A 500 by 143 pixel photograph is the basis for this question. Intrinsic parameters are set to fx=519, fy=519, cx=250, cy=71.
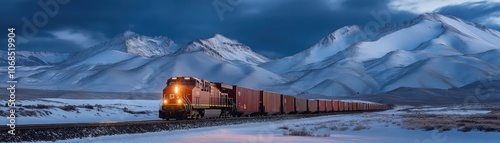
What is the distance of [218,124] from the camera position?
3456 cm

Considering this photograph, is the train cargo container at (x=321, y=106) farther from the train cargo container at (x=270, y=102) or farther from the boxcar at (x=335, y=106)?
the train cargo container at (x=270, y=102)

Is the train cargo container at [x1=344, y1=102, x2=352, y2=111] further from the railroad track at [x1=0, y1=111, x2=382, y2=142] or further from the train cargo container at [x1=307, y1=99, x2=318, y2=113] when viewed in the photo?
the railroad track at [x1=0, y1=111, x2=382, y2=142]

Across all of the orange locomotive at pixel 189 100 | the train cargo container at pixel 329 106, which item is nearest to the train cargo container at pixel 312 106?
the train cargo container at pixel 329 106

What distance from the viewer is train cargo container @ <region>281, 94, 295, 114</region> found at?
59106 mm

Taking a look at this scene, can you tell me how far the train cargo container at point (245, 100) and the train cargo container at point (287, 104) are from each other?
336 inches

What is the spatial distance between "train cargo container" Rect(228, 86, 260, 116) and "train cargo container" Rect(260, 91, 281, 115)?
0.82m

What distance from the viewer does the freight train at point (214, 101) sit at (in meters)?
35.6

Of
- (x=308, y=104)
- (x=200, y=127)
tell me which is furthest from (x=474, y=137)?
(x=308, y=104)

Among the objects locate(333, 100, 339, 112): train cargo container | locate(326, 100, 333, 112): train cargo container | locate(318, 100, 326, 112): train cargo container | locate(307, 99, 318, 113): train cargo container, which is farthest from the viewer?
locate(333, 100, 339, 112): train cargo container

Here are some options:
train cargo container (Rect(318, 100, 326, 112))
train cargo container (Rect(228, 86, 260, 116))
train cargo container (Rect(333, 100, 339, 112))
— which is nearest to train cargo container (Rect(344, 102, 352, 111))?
train cargo container (Rect(333, 100, 339, 112))

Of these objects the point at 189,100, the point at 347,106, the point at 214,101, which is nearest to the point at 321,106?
the point at 347,106

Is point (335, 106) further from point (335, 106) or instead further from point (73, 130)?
point (73, 130)

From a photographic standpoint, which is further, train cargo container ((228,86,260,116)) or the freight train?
train cargo container ((228,86,260,116))

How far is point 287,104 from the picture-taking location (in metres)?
60.7
